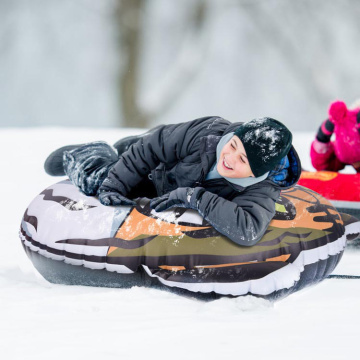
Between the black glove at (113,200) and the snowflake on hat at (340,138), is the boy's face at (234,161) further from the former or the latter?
the snowflake on hat at (340,138)

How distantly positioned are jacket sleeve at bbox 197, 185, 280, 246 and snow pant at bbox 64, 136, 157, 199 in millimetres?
461

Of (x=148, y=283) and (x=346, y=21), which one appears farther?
(x=346, y=21)

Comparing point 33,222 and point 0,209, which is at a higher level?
point 33,222

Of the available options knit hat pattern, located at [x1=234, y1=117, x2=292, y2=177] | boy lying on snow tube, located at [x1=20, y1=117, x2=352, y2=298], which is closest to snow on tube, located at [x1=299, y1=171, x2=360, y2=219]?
boy lying on snow tube, located at [x1=20, y1=117, x2=352, y2=298]

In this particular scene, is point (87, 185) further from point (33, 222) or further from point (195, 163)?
point (195, 163)

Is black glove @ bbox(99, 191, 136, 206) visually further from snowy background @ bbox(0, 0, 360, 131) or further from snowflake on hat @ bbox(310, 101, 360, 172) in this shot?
snowy background @ bbox(0, 0, 360, 131)

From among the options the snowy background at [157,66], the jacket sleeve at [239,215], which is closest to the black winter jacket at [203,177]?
the jacket sleeve at [239,215]

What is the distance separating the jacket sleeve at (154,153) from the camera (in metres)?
2.21

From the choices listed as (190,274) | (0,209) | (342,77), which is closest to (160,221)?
(190,274)

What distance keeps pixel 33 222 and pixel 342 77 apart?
902cm

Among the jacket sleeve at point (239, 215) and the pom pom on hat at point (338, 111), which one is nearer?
the jacket sleeve at point (239, 215)

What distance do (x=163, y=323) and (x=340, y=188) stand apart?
1611mm

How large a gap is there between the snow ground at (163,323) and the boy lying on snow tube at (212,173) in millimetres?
307

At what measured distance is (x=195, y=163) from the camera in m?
2.18
